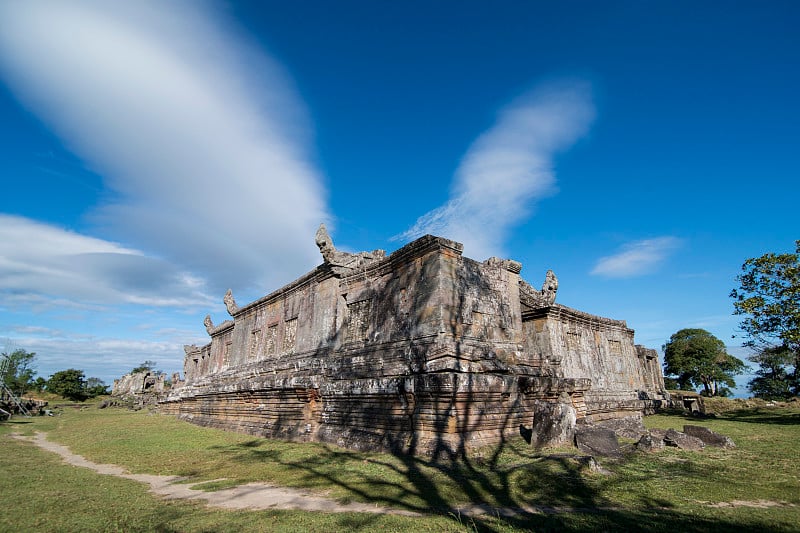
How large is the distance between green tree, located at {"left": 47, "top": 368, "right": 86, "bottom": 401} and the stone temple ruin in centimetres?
3345

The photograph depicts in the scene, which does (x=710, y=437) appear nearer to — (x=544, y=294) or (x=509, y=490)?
(x=509, y=490)

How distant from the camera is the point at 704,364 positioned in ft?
131

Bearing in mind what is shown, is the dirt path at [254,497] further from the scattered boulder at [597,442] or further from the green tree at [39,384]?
the green tree at [39,384]

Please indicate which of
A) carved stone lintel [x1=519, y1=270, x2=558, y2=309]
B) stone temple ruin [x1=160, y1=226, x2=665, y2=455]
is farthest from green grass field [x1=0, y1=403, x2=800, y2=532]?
carved stone lintel [x1=519, y1=270, x2=558, y2=309]

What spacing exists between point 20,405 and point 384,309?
25.4m

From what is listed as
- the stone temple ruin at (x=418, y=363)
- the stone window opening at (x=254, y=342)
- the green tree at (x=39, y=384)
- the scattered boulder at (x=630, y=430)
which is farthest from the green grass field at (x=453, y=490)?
the green tree at (x=39, y=384)

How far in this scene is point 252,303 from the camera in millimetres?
18594

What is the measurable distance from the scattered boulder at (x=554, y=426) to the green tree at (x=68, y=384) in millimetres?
47557

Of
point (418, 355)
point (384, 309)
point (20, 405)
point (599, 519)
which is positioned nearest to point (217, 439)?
point (384, 309)

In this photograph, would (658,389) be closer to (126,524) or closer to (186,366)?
(126,524)

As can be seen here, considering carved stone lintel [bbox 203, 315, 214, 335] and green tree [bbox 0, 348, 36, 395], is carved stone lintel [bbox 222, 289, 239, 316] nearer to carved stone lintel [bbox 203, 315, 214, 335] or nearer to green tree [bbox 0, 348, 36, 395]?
carved stone lintel [bbox 203, 315, 214, 335]

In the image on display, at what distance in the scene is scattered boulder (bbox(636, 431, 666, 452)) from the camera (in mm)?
6679

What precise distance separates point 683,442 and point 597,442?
5.76ft

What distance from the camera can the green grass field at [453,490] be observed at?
399 cm
